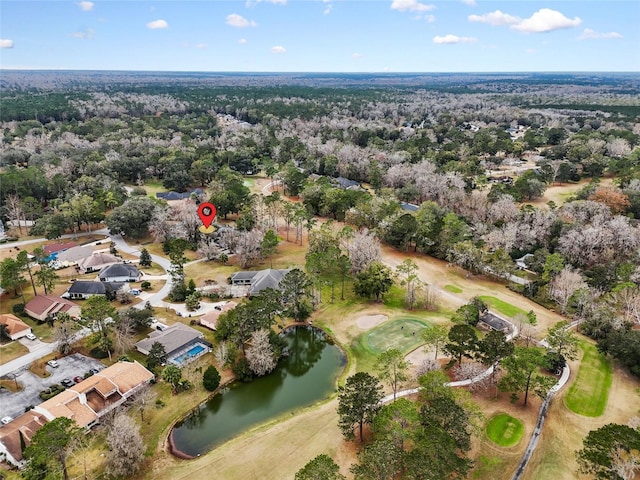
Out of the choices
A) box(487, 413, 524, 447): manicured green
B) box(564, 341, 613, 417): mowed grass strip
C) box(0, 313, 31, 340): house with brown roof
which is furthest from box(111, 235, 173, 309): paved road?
box(564, 341, 613, 417): mowed grass strip

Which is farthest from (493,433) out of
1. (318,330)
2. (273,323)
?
(273,323)

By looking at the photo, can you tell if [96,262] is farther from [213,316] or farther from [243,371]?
[243,371]

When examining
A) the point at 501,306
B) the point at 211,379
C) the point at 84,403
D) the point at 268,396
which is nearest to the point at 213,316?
the point at 211,379

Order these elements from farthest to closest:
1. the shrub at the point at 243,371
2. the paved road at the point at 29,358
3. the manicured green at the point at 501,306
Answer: the manicured green at the point at 501,306, the shrub at the point at 243,371, the paved road at the point at 29,358

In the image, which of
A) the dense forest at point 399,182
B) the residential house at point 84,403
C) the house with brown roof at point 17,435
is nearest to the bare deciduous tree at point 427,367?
the dense forest at point 399,182

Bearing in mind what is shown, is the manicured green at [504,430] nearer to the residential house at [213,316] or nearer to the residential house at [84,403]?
the residential house at [213,316]

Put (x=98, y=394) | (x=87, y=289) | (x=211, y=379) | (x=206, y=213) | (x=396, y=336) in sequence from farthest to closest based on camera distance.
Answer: (x=206, y=213), (x=87, y=289), (x=396, y=336), (x=211, y=379), (x=98, y=394)

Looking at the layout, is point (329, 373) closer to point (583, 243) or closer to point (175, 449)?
point (175, 449)
